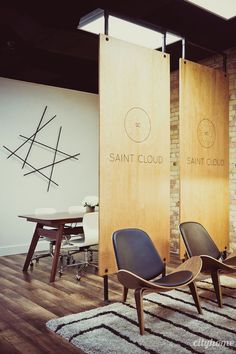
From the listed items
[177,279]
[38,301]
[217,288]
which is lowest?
[38,301]

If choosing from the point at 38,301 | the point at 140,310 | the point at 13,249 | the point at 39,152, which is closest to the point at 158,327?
the point at 140,310

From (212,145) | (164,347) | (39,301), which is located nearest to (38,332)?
(39,301)

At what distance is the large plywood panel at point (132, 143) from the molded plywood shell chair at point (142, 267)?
364 mm

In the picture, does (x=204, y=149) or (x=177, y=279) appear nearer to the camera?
(x=177, y=279)

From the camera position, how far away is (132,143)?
14.2 feet

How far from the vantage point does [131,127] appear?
14.2ft

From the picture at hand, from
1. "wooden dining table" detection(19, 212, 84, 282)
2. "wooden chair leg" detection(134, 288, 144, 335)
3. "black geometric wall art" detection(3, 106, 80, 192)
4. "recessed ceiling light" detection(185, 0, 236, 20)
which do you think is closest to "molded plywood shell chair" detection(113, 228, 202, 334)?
"wooden chair leg" detection(134, 288, 144, 335)

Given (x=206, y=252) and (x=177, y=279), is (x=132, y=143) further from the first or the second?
(x=177, y=279)

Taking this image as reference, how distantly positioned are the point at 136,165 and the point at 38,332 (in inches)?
81.9

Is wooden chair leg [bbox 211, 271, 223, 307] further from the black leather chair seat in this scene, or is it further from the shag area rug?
the black leather chair seat

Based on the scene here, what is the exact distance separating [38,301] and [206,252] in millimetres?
2031

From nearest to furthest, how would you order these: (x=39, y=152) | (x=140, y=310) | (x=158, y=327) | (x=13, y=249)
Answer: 1. (x=140, y=310)
2. (x=158, y=327)
3. (x=13, y=249)
4. (x=39, y=152)

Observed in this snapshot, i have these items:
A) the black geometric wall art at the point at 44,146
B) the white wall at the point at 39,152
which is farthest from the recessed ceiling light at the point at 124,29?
the black geometric wall art at the point at 44,146

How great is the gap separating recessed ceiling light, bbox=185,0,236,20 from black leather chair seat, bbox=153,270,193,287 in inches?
119
